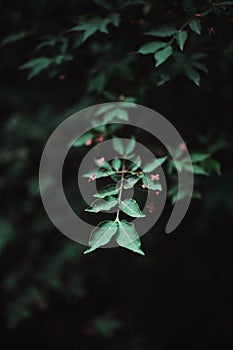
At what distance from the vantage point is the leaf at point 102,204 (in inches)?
39.5

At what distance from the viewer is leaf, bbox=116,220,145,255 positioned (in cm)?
94

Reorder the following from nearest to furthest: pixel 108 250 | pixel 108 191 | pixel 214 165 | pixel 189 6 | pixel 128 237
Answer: pixel 128 237, pixel 108 191, pixel 189 6, pixel 214 165, pixel 108 250

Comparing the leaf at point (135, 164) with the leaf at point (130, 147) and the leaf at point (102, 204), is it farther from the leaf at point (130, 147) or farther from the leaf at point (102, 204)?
the leaf at point (102, 204)

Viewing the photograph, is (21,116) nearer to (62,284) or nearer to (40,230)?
(40,230)

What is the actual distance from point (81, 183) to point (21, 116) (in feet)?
2.71

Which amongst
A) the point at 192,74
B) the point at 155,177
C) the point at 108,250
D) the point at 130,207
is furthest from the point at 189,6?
the point at 108,250

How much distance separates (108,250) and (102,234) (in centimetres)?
166

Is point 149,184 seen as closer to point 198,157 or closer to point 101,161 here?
point 101,161

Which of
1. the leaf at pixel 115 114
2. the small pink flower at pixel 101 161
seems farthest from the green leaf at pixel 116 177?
the leaf at pixel 115 114

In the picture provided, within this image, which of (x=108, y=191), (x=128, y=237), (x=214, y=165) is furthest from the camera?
(x=214, y=165)

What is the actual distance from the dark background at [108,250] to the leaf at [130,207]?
26.0 inches

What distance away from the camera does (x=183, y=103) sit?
7.34 ft

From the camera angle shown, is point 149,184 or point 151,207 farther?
point 151,207

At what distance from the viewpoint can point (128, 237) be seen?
0.96 metres
